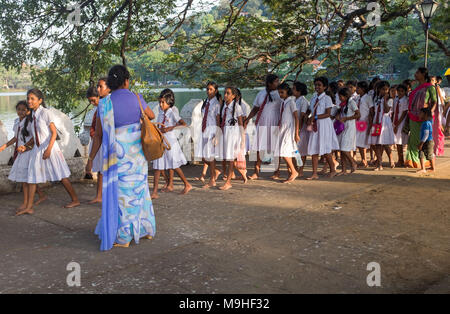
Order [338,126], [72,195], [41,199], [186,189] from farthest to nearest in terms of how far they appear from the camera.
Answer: [338,126] → [186,189] → [41,199] → [72,195]

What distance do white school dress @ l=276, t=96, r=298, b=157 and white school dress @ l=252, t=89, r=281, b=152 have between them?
0.46ft

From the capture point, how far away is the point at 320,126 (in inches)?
303

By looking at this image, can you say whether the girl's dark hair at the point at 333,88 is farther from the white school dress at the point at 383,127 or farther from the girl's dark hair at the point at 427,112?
the girl's dark hair at the point at 427,112

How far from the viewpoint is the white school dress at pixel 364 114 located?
8.79 m

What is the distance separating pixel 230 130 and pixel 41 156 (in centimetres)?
270

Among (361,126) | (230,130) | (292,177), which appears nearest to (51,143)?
(230,130)

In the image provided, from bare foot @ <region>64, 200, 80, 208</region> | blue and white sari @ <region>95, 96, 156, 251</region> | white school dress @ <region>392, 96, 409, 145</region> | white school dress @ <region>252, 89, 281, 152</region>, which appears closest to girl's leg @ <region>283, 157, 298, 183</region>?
white school dress @ <region>252, 89, 281, 152</region>

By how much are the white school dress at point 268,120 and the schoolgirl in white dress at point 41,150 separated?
10.6 ft

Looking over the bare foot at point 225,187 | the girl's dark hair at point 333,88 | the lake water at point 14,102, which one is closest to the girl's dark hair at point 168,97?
the bare foot at point 225,187

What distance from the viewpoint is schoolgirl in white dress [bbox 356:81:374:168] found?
878cm

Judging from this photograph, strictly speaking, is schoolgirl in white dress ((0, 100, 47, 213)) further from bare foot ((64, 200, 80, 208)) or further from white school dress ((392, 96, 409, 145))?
white school dress ((392, 96, 409, 145))

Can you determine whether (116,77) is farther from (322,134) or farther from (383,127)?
(383,127)
